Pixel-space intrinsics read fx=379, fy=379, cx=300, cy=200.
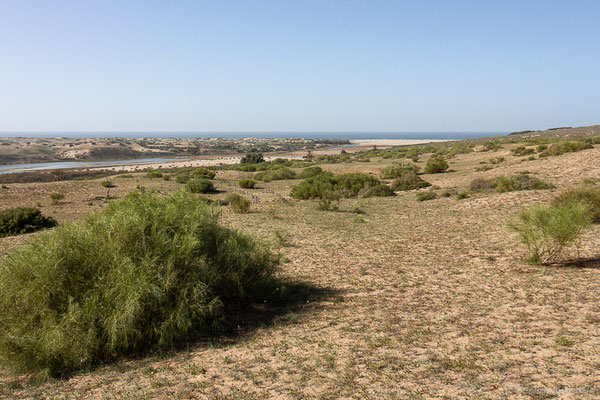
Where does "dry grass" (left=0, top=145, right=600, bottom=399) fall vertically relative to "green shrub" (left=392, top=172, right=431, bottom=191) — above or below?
below

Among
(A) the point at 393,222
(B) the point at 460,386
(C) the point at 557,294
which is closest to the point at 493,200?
(A) the point at 393,222

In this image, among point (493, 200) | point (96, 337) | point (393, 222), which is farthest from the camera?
point (493, 200)

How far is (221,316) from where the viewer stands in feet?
21.8

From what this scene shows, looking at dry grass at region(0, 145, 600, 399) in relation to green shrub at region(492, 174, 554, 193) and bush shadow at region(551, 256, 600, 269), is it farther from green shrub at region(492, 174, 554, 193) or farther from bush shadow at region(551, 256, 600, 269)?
green shrub at region(492, 174, 554, 193)

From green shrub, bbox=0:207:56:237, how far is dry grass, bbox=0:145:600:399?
1099 cm

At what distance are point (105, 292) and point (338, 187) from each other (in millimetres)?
22442

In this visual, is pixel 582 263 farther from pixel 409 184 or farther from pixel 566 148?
pixel 566 148

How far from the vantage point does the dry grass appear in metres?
4.51

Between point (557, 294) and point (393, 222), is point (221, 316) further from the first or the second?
point (393, 222)

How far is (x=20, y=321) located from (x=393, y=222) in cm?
1308

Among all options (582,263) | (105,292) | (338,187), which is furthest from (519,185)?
(105,292)

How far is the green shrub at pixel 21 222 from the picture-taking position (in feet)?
49.8

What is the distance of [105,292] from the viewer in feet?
17.6

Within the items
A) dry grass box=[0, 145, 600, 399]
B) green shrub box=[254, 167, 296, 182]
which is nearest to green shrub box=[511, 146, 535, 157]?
→ green shrub box=[254, 167, 296, 182]
